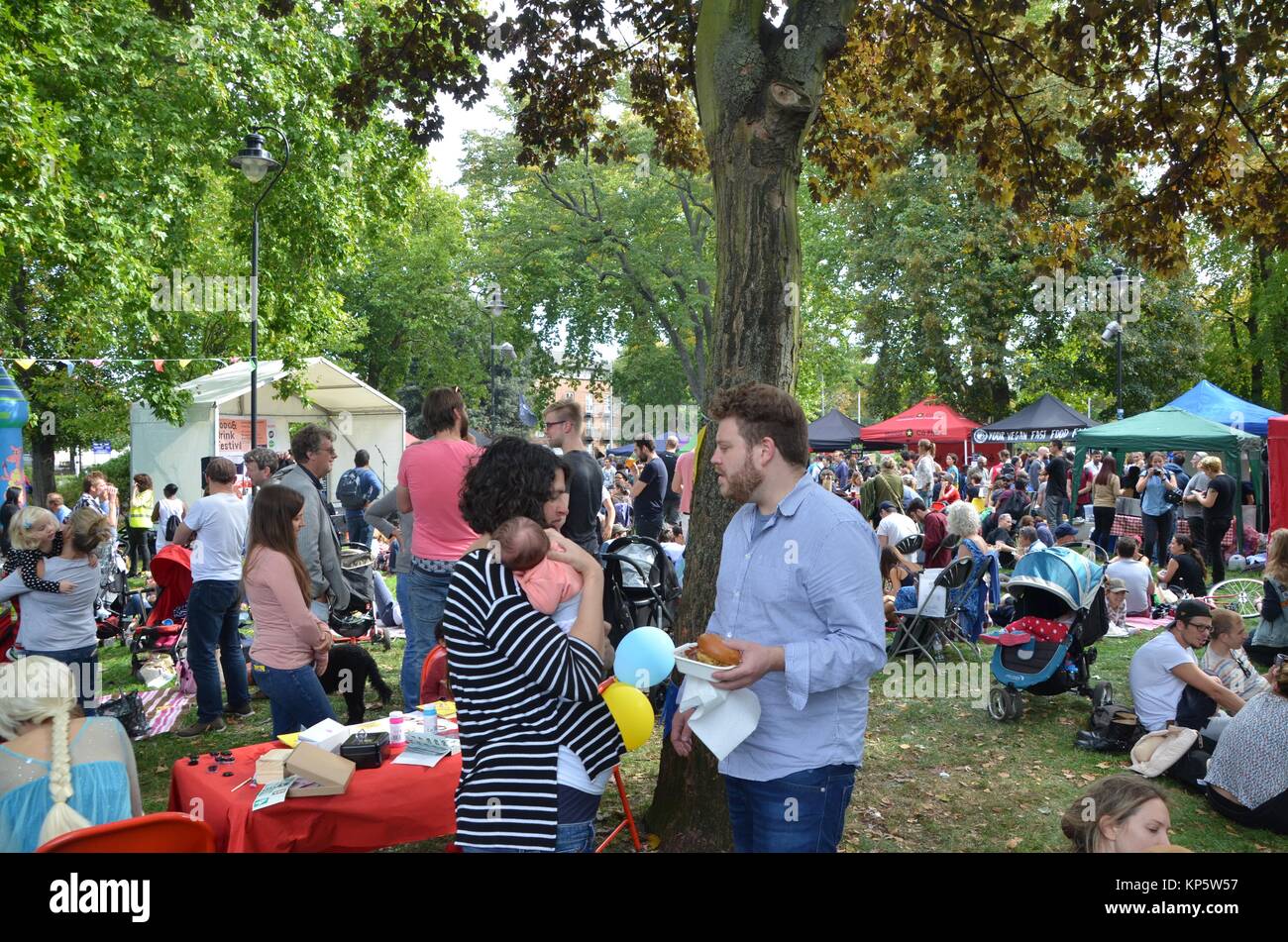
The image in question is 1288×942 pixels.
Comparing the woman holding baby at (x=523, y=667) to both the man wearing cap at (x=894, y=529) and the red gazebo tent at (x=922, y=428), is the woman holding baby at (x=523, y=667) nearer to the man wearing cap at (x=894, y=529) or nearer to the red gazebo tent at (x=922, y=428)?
the man wearing cap at (x=894, y=529)

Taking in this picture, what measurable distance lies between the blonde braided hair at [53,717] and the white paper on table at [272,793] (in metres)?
0.90

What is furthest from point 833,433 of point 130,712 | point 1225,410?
point 130,712

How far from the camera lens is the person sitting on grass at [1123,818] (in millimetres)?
2611

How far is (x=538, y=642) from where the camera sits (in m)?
2.33

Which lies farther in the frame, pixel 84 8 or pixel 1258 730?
pixel 84 8

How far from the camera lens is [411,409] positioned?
152ft

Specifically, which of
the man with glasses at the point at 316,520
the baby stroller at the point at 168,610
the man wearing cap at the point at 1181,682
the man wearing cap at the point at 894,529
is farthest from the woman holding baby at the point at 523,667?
the man wearing cap at the point at 894,529

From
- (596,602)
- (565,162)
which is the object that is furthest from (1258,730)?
(565,162)

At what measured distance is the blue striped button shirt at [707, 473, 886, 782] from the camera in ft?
7.51

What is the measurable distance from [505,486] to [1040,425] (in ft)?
75.0

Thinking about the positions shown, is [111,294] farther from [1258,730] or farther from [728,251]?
[1258,730]

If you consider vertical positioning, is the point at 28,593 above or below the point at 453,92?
below

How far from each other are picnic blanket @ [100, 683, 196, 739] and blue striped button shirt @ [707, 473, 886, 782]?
18.9 ft

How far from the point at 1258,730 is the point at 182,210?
1817 centimetres
